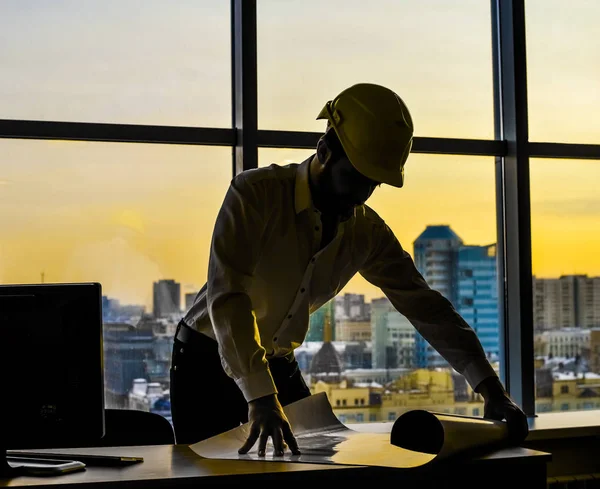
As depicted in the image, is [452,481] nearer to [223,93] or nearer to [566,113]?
[223,93]

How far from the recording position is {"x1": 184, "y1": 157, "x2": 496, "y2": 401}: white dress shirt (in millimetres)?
1857

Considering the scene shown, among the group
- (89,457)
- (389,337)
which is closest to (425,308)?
(89,457)

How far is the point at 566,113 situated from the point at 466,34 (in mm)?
595

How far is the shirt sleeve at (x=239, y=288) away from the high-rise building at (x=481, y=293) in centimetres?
180

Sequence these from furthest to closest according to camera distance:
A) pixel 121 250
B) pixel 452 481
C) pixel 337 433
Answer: pixel 121 250 < pixel 337 433 < pixel 452 481

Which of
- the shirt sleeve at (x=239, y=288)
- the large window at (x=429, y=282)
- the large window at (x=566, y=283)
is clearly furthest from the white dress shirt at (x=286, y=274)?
the large window at (x=566, y=283)

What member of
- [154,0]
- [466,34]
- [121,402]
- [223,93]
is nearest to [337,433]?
[121,402]


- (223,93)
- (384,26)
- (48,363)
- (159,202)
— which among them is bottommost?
(48,363)

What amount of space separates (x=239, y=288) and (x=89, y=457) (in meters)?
0.48

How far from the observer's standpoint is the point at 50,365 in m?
1.68

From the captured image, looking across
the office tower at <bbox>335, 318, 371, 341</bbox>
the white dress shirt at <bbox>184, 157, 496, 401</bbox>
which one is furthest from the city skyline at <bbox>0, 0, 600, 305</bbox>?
the white dress shirt at <bbox>184, 157, 496, 401</bbox>

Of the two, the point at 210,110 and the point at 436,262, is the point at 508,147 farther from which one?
the point at 210,110

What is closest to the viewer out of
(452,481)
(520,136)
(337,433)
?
(452,481)

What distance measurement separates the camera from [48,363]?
1.68m
